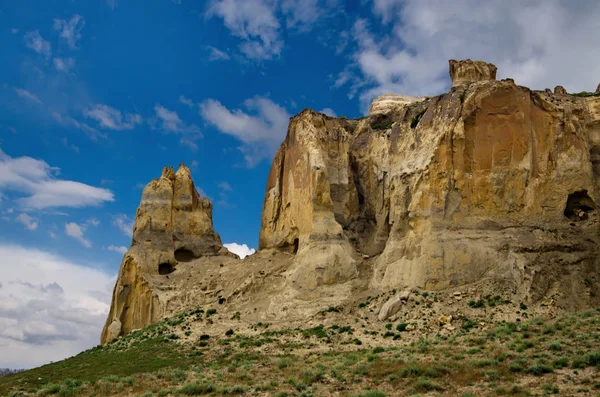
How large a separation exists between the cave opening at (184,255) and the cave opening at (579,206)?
36.3m

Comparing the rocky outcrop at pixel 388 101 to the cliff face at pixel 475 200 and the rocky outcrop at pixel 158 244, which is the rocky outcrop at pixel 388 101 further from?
the rocky outcrop at pixel 158 244

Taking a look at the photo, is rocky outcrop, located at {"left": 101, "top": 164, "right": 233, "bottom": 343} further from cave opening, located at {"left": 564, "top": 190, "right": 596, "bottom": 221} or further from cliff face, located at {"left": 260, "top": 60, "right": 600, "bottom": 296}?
cave opening, located at {"left": 564, "top": 190, "right": 596, "bottom": 221}

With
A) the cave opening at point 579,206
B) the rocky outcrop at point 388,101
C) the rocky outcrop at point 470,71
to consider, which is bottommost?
the cave opening at point 579,206

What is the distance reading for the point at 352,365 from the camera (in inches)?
1052

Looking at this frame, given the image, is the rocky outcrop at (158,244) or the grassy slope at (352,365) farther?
the rocky outcrop at (158,244)

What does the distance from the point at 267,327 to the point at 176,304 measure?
1238 cm

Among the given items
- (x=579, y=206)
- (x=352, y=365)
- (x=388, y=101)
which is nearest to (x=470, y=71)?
(x=388, y=101)

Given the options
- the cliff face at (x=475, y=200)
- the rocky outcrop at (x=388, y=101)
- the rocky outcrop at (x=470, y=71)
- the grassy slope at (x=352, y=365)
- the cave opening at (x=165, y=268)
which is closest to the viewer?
the grassy slope at (x=352, y=365)

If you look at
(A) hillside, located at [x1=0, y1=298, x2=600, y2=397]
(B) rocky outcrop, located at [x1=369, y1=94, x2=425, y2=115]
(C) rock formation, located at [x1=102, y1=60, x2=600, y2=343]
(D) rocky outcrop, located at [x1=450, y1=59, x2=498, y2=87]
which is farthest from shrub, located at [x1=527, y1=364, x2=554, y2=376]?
(B) rocky outcrop, located at [x1=369, y1=94, x2=425, y2=115]

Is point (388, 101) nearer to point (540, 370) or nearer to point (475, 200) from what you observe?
point (475, 200)

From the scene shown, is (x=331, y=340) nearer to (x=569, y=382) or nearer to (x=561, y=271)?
(x=561, y=271)

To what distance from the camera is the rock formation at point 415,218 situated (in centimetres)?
3991

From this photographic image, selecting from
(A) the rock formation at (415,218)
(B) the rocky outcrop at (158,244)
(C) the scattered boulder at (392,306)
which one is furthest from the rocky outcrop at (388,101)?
(C) the scattered boulder at (392,306)

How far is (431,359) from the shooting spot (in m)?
25.7
